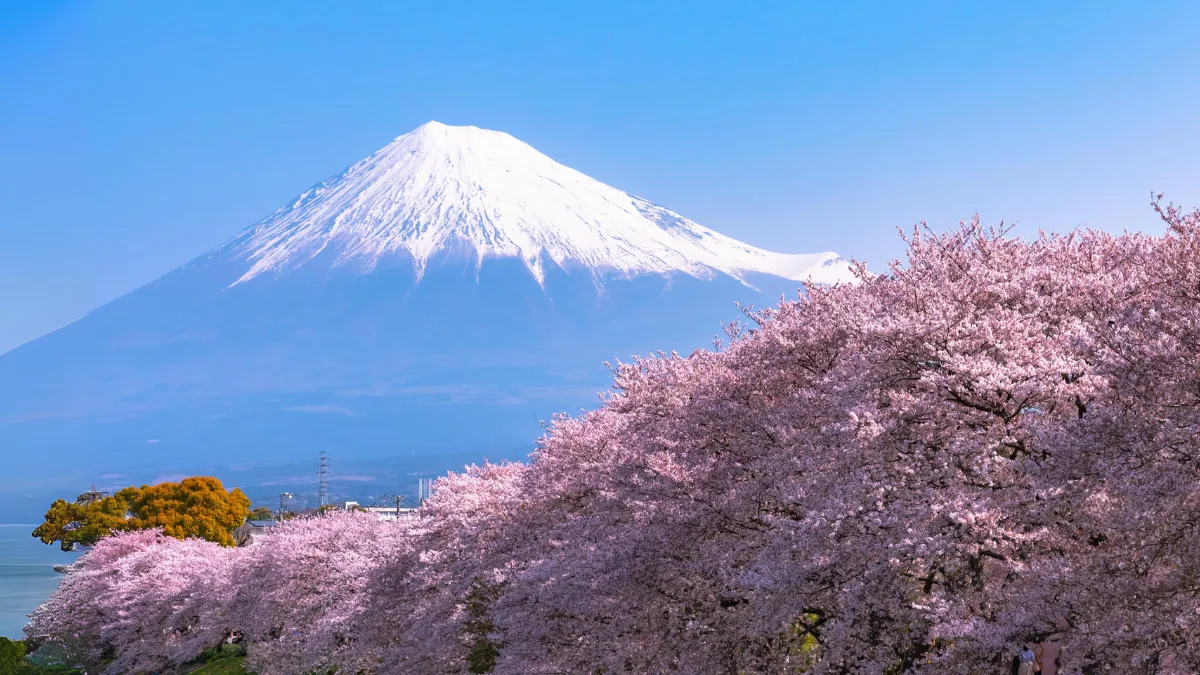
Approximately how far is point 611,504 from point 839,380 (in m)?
7.83

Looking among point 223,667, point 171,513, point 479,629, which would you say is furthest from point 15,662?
point 479,629

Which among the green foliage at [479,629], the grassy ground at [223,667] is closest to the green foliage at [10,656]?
the grassy ground at [223,667]

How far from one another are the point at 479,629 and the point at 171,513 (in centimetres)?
5566

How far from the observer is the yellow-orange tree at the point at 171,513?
7956cm

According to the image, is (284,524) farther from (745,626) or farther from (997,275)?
(997,275)

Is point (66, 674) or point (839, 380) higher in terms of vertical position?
point (66, 674)

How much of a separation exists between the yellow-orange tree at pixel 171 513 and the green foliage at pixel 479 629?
174 feet

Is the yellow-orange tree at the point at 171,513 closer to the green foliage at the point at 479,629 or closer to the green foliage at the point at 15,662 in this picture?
the green foliage at the point at 15,662

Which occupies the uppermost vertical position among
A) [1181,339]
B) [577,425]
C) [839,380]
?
[577,425]

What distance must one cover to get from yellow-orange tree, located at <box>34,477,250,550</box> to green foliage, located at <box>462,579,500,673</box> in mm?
52909

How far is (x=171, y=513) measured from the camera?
263 ft

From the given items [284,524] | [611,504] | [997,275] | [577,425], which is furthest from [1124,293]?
[284,524]

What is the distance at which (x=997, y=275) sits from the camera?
1830cm

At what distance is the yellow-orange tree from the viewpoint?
79562mm
